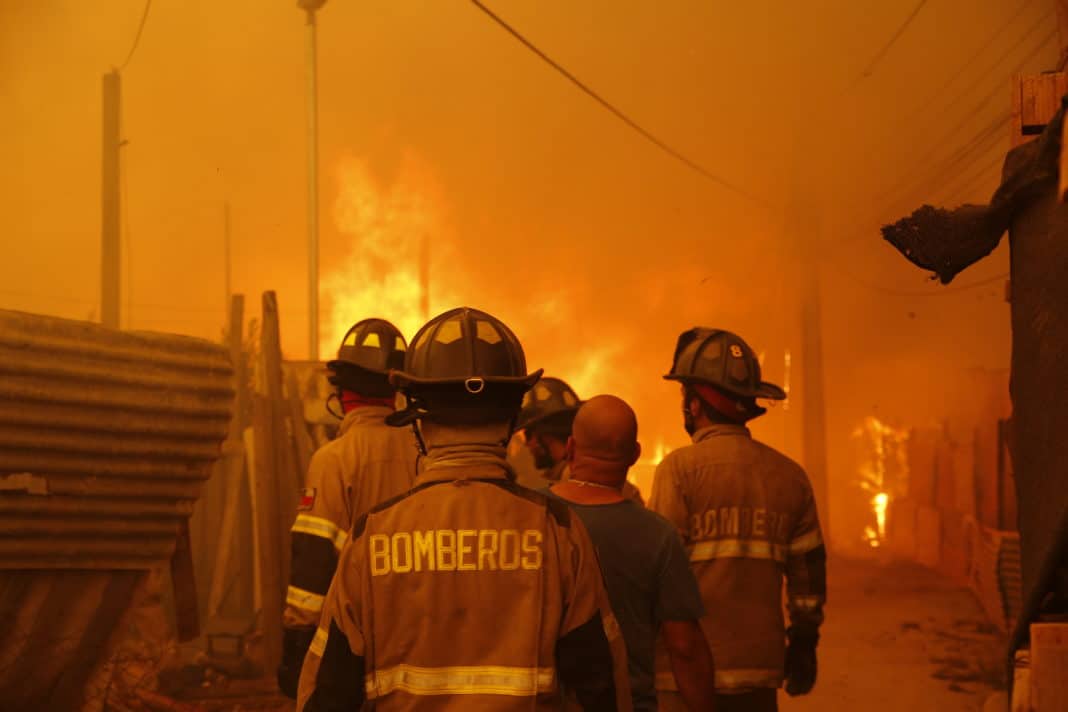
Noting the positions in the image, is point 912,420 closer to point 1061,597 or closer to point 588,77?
point 588,77

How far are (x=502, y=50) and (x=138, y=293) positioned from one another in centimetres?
1318

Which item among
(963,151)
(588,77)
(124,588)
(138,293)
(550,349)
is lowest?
(124,588)

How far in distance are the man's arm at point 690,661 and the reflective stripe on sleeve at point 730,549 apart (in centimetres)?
89

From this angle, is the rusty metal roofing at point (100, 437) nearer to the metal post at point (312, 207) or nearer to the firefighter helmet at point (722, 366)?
the firefighter helmet at point (722, 366)

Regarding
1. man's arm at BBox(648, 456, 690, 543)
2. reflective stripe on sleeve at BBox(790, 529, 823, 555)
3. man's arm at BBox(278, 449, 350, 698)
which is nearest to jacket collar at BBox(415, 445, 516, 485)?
man's arm at BBox(278, 449, 350, 698)

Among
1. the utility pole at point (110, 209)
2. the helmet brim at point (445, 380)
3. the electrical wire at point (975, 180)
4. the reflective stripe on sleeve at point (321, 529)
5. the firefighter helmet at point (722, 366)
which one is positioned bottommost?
the reflective stripe on sleeve at point (321, 529)

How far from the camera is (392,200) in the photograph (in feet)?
93.8

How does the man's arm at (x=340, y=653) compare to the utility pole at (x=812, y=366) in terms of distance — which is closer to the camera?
the man's arm at (x=340, y=653)

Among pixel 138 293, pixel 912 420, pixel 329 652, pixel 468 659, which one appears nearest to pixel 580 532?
pixel 468 659

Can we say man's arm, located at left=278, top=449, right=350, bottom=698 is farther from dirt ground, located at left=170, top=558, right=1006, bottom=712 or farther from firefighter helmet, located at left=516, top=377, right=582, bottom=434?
dirt ground, located at left=170, top=558, right=1006, bottom=712

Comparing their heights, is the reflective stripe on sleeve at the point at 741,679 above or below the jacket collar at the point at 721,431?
below

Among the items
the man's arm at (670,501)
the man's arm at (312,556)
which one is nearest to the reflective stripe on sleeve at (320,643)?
the man's arm at (312,556)

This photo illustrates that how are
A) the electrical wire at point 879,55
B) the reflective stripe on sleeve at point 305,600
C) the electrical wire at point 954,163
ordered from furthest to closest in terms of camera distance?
the electrical wire at point 879,55 < the electrical wire at point 954,163 < the reflective stripe on sleeve at point 305,600

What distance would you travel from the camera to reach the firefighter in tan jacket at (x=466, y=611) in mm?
2477
